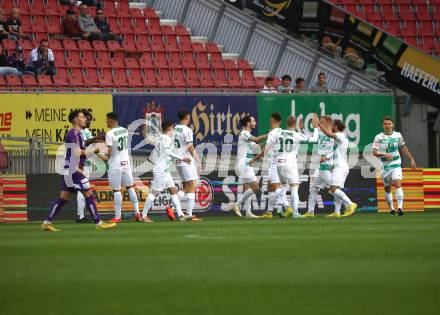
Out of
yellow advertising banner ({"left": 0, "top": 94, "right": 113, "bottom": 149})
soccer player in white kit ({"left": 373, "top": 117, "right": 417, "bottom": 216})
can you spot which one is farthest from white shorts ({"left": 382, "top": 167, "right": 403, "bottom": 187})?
yellow advertising banner ({"left": 0, "top": 94, "right": 113, "bottom": 149})

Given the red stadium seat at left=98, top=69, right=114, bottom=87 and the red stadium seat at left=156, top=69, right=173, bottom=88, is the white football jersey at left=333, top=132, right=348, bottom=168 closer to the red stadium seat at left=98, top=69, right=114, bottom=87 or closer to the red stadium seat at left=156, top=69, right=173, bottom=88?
the red stadium seat at left=156, top=69, right=173, bottom=88

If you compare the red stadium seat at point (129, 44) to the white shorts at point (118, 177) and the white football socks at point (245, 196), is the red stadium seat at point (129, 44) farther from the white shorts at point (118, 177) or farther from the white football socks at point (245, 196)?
the white shorts at point (118, 177)

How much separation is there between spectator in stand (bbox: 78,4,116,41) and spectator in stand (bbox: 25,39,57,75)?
2454 millimetres

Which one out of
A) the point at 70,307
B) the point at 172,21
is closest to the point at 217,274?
the point at 70,307

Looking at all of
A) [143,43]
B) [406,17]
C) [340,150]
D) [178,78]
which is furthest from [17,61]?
[406,17]

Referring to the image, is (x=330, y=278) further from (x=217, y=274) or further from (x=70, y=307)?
(x=70, y=307)

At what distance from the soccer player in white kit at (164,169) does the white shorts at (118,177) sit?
69cm

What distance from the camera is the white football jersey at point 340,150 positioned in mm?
22953

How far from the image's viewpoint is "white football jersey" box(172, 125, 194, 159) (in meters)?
21.7

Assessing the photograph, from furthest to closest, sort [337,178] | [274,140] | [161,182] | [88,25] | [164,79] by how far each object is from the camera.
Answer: [88,25] < [164,79] < [337,178] < [274,140] < [161,182]

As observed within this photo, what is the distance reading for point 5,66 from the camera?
84.9 feet

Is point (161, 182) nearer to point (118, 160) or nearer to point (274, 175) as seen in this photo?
point (118, 160)

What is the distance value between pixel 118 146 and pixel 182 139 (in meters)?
1.56

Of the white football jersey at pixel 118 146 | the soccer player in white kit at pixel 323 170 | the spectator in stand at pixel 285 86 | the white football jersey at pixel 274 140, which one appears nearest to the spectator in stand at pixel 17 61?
the white football jersey at pixel 118 146
